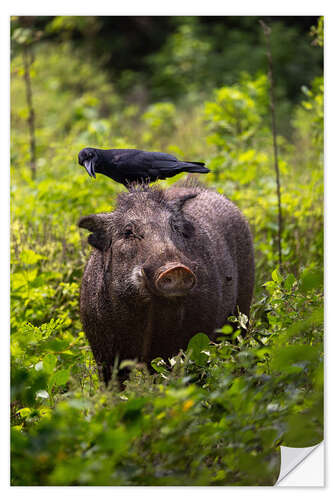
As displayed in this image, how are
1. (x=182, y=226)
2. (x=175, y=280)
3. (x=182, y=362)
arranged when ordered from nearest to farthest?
(x=175, y=280) < (x=182, y=362) < (x=182, y=226)

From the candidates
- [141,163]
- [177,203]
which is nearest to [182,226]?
[177,203]

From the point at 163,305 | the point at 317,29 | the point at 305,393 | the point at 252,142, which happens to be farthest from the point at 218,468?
the point at 252,142

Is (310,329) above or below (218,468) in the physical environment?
above

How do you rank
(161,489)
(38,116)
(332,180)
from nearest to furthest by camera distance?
(161,489), (332,180), (38,116)

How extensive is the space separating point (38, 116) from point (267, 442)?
29.7ft

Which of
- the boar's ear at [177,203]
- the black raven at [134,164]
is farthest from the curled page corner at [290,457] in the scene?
the black raven at [134,164]

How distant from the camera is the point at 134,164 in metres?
3.59

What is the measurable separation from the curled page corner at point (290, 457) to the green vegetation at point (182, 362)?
8 cm

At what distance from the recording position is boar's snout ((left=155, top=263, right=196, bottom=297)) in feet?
9.35

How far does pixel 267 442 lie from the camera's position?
2.56 metres

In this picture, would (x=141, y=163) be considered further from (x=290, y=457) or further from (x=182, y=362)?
(x=290, y=457)

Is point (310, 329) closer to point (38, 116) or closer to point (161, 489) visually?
point (161, 489)

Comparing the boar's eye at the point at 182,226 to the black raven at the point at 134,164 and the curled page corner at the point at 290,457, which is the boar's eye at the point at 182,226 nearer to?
the black raven at the point at 134,164

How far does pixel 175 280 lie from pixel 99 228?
87cm
